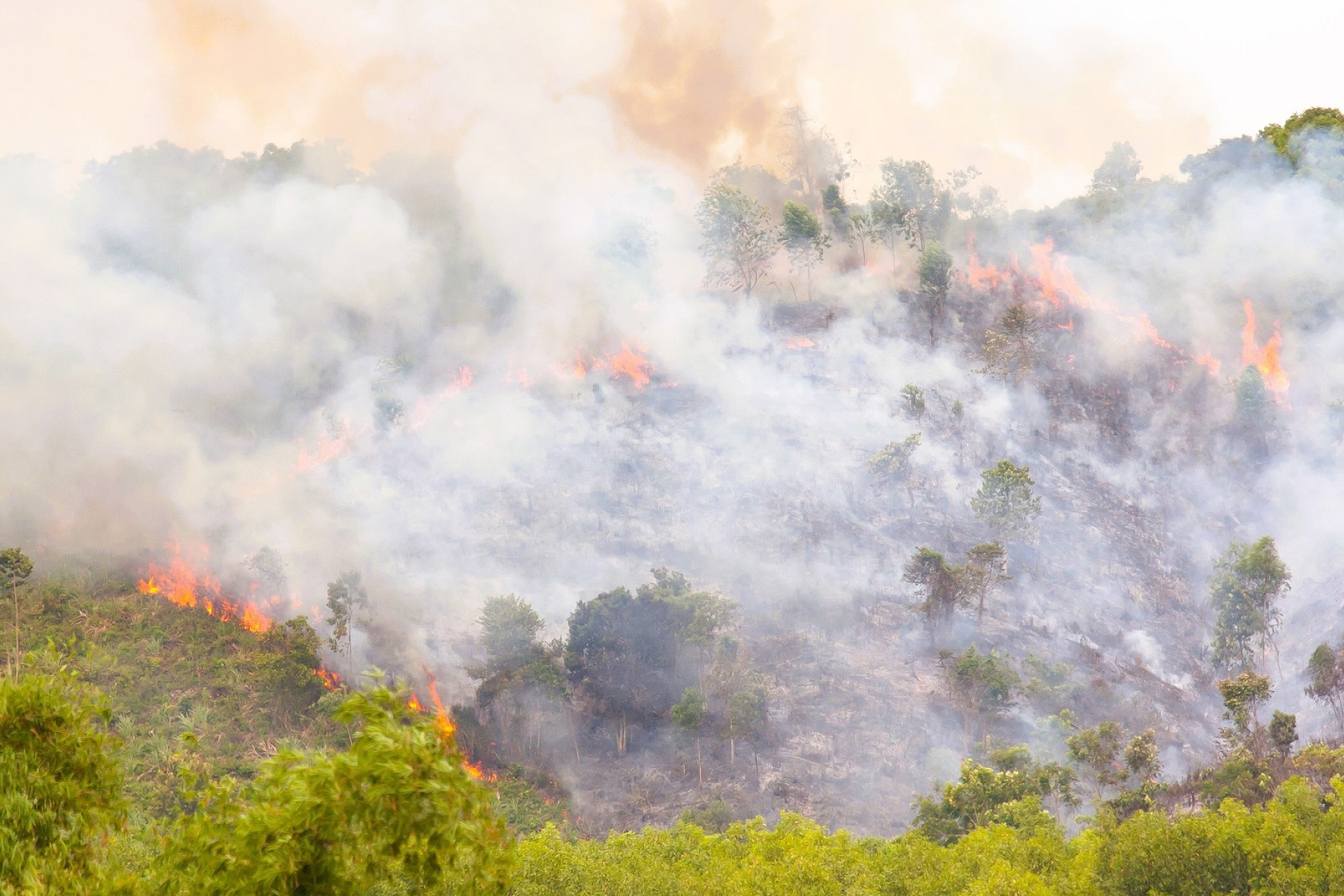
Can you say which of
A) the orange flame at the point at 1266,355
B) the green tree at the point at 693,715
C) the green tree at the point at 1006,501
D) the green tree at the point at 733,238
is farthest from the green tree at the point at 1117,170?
the green tree at the point at 693,715

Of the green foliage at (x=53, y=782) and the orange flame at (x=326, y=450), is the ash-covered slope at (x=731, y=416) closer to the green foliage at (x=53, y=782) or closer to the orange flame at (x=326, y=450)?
the orange flame at (x=326, y=450)

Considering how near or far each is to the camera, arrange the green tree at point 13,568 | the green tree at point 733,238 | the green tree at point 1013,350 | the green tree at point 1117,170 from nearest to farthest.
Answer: the green tree at point 13,568 → the green tree at point 1013,350 → the green tree at point 733,238 → the green tree at point 1117,170

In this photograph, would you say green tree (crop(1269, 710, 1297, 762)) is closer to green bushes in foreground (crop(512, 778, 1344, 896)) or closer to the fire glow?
green bushes in foreground (crop(512, 778, 1344, 896))

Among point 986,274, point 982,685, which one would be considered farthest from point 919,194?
point 982,685

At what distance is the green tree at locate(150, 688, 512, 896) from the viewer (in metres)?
10.2

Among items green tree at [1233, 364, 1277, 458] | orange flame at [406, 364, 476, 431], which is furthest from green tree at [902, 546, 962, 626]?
orange flame at [406, 364, 476, 431]

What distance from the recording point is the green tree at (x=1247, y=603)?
64.4m

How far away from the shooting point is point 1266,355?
89.1m

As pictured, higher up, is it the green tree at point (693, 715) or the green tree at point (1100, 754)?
the green tree at point (693, 715)

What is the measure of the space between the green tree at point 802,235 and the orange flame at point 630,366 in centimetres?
2166

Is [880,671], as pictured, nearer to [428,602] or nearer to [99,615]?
[428,602]

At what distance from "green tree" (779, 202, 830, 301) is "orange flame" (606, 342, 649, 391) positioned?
2166 centimetres

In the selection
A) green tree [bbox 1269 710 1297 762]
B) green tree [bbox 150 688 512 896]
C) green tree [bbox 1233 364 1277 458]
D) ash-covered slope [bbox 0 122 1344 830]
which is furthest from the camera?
green tree [bbox 1233 364 1277 458]

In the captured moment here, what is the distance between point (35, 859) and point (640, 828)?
5234 cm
